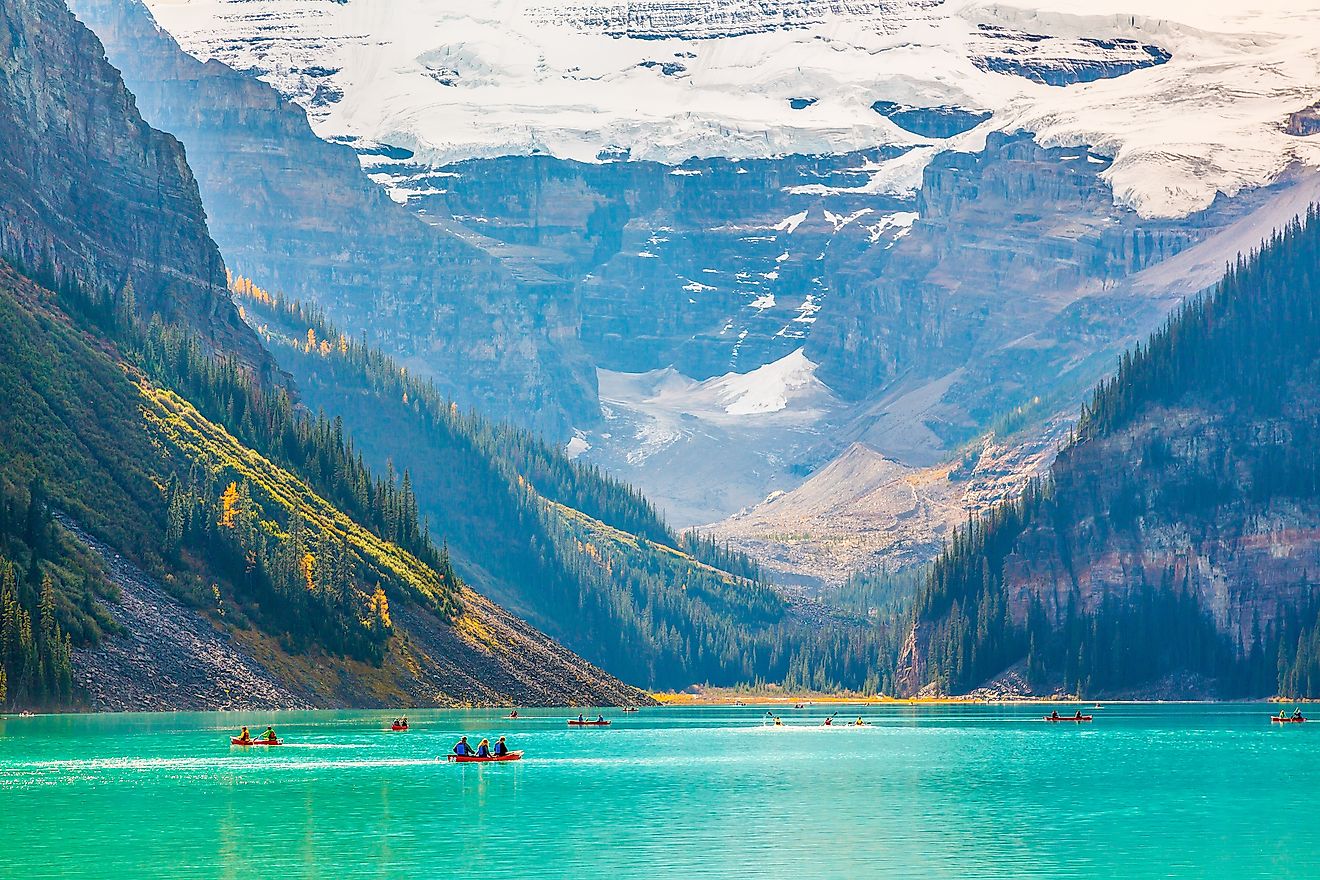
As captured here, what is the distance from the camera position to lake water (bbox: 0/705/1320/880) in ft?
402

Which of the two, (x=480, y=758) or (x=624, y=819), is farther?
(x=480, y=758)

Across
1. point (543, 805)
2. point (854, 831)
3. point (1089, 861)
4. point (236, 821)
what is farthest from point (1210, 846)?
point (236, 821)

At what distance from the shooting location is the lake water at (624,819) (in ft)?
402

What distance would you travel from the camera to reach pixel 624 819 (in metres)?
145

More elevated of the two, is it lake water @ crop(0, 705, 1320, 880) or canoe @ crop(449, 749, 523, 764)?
lake water @ crop(0, 705, 1320, 880)

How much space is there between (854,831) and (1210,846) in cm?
2031

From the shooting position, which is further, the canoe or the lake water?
the canoe

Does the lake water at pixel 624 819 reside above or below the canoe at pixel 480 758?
above

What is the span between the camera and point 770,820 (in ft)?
474

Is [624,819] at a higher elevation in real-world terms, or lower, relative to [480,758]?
higher

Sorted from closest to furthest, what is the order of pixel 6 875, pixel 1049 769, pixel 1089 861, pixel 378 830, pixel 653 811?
pixel 6 875
pixel 1089 861
pixel 378 830
pixel 653 811
pixel 1049 769

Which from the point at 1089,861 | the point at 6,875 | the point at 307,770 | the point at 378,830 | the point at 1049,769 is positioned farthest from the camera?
the point at 1049,769

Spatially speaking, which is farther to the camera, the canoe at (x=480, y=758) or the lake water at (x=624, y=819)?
Result: the canoe at (x=480, y=758)

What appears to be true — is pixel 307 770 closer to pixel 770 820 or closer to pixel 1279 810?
pixel 770 820
